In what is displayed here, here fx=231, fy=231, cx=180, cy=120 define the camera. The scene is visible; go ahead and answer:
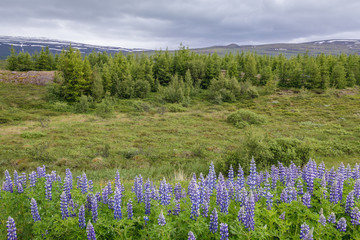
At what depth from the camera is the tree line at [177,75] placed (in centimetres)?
4188

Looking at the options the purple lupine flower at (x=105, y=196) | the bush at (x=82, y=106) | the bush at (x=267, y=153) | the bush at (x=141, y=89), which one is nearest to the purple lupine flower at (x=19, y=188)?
the purple lupine flower at (x=105, y=196)

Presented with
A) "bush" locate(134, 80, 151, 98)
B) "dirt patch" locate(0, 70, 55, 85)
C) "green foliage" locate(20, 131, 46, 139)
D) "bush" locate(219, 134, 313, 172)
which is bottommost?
"green foliage" locate(20, 131, 46, 139)

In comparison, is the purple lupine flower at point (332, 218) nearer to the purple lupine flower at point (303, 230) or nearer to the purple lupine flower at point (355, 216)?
the purple lupine flower at point (355, 216)

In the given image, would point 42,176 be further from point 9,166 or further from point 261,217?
point 9,166

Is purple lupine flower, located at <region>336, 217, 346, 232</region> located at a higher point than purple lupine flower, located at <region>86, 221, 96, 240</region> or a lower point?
higher

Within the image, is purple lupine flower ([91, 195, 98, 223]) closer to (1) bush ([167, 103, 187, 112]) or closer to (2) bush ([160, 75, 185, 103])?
(1) bush ([167, 103, 187, 112])

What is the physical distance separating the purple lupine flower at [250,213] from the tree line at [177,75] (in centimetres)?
4203

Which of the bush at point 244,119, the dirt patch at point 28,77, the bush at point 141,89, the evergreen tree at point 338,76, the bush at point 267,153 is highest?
the evergreen tree at point 338,76

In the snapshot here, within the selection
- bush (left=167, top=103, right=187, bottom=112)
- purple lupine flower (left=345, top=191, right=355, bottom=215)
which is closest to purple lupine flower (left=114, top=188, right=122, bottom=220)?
purple lupine flower (left=345, top=191, right=355, bottom=215)

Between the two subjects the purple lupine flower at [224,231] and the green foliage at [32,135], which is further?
Answer: the green foliage at [32,135]

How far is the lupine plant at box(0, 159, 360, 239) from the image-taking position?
3.21 m

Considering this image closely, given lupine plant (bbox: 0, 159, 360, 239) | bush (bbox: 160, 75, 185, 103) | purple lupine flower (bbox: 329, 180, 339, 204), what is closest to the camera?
lupine plant (bbox: 0, 159, 360, 239)

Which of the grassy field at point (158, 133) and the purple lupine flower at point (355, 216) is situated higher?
the purple lupine flower at point (355, 216)

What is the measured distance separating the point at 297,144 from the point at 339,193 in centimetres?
1010
